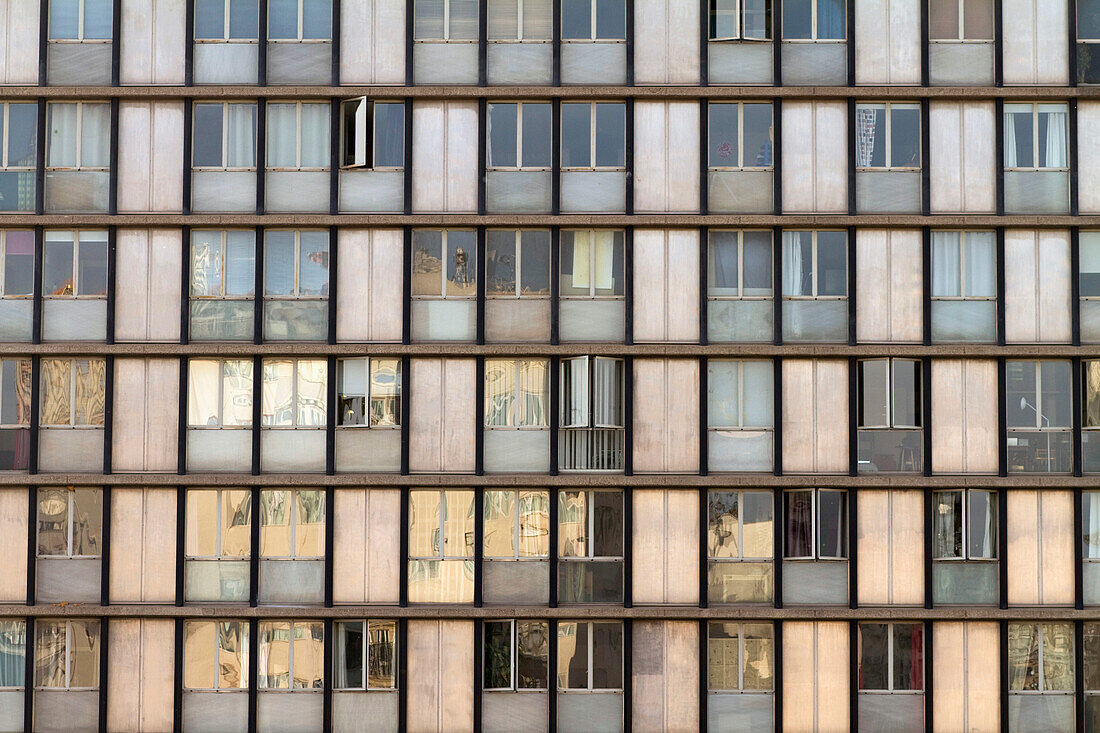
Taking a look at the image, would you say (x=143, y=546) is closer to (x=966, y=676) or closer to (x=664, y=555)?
(x=664, y=555)

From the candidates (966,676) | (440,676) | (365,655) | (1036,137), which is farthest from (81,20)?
(966,676)

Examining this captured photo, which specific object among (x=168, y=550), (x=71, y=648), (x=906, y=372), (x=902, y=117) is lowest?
(x=71, y=648)

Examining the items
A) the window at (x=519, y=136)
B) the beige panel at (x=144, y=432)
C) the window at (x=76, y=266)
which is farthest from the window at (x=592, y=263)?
the window at (x=76, y=266)

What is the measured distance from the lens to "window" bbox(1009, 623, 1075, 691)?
21.7 meters

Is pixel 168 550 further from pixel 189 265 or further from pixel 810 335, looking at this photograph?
pixel 810 335

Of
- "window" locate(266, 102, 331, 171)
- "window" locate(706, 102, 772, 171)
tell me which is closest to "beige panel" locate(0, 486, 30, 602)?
"window" locate(266, 102, 331, 171)

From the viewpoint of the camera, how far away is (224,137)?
2233 cm

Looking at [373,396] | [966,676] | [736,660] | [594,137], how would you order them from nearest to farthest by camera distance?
[966,676] < [736,660] < [373,396] < [594,137]

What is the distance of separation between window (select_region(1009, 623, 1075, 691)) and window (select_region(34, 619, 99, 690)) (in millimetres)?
19498

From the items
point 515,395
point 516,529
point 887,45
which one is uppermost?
point 887,45

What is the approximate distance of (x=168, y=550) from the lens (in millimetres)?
21844

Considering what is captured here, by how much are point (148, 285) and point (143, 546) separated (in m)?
5.59

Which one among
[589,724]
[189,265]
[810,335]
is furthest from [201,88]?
[589,724]

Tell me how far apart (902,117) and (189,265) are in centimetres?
1576
